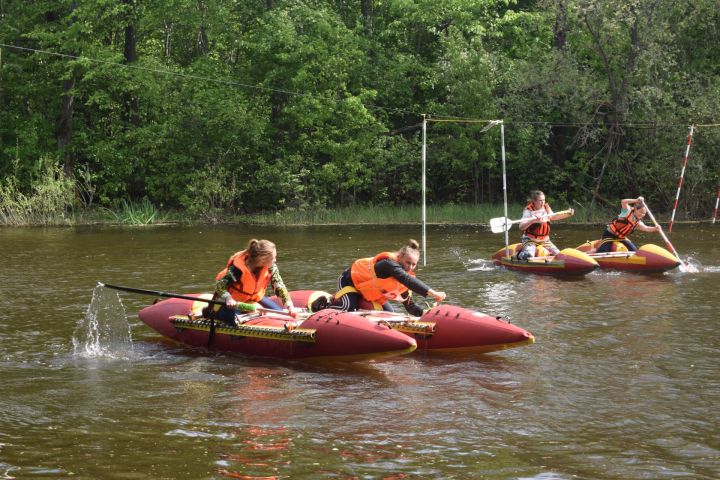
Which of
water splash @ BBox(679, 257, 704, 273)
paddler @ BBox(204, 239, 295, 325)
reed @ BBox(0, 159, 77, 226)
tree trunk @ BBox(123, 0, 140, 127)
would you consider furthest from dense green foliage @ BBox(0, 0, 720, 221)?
paddler @ BBox(204, 239, 295, 325)

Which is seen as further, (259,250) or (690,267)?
(690,267)

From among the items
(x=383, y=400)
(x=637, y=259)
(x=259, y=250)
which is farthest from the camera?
(x=637, y=259)

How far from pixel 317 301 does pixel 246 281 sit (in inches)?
45.9

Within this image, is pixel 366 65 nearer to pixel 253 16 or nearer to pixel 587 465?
pixel 253 16

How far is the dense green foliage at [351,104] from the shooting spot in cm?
2895

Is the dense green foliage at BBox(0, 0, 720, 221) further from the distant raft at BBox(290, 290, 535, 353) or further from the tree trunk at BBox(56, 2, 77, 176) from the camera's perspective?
the distant raft at BBox(290, 290, 535, 353)

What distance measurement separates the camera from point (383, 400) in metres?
8.73

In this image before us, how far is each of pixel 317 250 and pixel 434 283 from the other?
549 centimetres

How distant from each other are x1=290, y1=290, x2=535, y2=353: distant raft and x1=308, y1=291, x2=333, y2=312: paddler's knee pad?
859 millimetres

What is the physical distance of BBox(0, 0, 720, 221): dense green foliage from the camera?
28953 millimetres

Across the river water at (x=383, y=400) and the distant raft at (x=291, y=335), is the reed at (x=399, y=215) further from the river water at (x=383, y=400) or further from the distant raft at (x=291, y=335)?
Answer: the distant raft at (x=291, y=335)

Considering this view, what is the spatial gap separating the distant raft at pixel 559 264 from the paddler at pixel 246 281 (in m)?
7.41

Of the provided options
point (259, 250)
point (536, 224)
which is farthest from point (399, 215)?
point (259, 250)

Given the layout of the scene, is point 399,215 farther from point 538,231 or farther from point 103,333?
point 103,333
